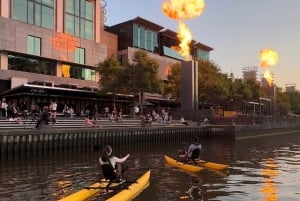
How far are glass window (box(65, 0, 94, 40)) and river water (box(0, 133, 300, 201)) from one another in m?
39.9

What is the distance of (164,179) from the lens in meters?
20.6

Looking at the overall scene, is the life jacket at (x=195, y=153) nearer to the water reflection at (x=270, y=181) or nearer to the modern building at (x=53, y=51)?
the water reflection at (x=270, y=181)

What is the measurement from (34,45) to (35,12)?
491 cm

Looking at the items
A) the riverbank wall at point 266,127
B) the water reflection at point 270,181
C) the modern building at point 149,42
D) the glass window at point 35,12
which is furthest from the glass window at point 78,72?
the water reflection at point 270,181

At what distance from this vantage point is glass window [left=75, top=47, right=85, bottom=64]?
222 feet

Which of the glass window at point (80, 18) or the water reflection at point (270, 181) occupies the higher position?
the glass window at point (80, 18)

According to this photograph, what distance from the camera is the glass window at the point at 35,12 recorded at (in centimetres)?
5788

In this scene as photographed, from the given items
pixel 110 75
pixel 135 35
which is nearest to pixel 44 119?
pixel 110 75

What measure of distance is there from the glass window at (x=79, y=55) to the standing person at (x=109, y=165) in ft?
173

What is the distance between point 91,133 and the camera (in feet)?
121

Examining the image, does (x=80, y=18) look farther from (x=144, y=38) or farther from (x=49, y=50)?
(x=144, y=38)

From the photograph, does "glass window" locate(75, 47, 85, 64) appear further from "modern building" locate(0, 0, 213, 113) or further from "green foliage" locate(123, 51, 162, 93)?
"green foliage" locate(123, 51, 162, 93)

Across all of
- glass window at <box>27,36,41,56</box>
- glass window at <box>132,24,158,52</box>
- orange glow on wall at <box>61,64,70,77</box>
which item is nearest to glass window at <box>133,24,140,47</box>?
glass window at <box>132,24,158,52</box>

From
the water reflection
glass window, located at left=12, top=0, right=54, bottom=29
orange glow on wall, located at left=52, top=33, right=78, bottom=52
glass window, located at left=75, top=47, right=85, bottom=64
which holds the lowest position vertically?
the water reflection
